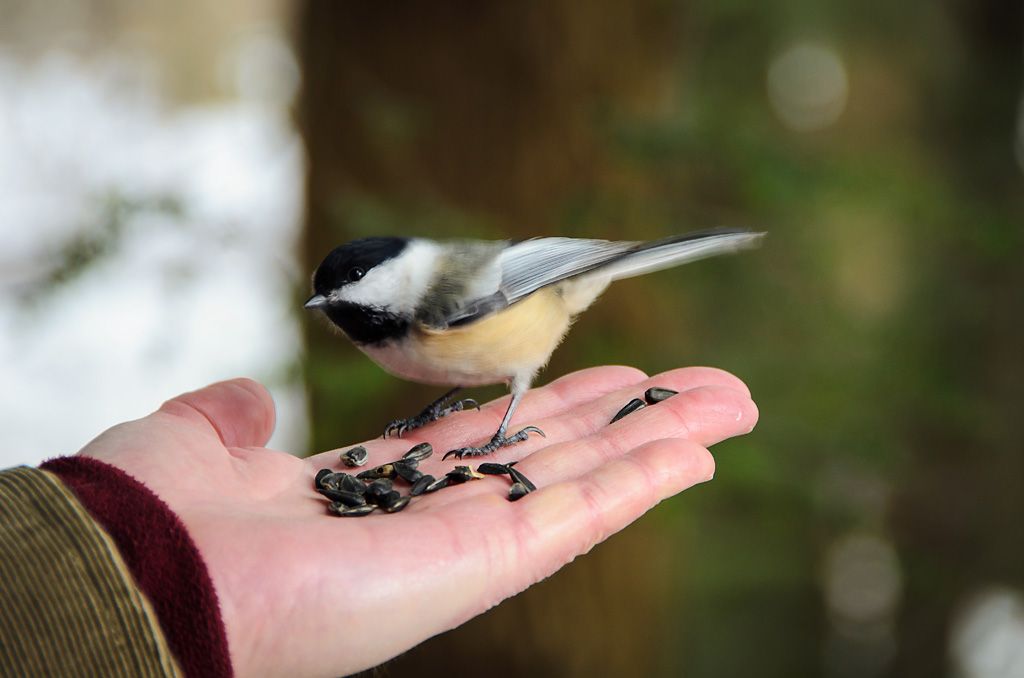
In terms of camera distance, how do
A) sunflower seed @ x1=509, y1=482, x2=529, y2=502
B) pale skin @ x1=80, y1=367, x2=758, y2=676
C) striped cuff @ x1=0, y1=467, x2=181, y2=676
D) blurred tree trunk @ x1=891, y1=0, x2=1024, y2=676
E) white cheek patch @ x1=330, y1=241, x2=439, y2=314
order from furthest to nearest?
blurred tree trunk @ x1=891, y1=0, x2=1024, y2=676 → white cheek patch @ x1=330, y1=241, x2=439, y2=314 → sunflower seed @ x1=509, y1=482, x2=529, y2=502 → pale skin @ x1=80, y1=367, x2=758, y2=676 → striped cuff @ x1=0, y1=467, x2=181, y2=676

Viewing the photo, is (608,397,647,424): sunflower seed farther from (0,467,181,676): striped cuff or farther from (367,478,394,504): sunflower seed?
(0,467,181,676): striped cuff

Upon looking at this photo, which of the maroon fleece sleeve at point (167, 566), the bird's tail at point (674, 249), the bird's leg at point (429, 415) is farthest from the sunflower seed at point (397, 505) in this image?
the bird's tail at point (674, 249)

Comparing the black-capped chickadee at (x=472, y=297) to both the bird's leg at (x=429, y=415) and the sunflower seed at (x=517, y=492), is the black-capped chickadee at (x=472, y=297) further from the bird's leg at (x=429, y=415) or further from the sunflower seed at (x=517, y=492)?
the sunflower seed at (x=517, y=492)

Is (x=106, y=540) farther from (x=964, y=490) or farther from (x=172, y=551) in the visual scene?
(x=964, y=490)

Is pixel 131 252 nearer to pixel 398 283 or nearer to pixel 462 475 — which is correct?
pixel 398 283

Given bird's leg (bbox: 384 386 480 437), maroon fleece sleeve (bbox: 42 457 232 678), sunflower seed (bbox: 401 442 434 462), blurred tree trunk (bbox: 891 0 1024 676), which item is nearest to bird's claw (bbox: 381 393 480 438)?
bird's leg (bbox: 384 386 480 437)

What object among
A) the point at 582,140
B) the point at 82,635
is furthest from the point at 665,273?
the point at 82,635

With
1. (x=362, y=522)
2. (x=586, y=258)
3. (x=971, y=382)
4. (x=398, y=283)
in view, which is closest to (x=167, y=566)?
(x=362, y=522)
